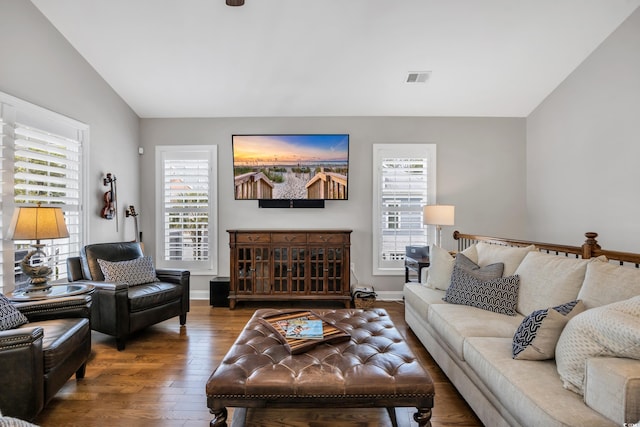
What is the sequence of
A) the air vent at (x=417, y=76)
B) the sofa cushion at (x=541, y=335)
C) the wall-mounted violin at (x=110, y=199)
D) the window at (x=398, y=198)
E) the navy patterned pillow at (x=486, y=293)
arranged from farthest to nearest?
the window at (x=398, y=198) → the wall-mounted violin at (x=110, y=199) → the air vent at (x=417, y=76) → the navy patterned pillow at (x=486, y=293) → the sofa cushion at (x=541, y=335)

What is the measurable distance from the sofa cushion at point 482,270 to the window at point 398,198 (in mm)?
1581

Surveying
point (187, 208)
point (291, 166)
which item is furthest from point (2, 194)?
point (291, 166)

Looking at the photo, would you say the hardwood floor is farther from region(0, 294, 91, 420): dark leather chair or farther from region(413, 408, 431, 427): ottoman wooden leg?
region(413, 408, 431, 427): ottoman wooden leg

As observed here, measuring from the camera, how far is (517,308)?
237 centimetres

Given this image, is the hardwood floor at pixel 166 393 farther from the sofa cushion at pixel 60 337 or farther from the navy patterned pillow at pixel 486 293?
the navy patterned pillow at pixel 486 293

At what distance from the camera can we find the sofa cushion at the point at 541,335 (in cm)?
158

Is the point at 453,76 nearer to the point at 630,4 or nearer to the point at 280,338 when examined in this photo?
the point at 630,4

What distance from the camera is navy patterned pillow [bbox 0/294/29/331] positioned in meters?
1.95

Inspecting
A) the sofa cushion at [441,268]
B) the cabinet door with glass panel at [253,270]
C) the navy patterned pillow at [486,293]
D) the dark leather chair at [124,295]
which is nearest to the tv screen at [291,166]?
the cabinet door with glass panel at [253,270]

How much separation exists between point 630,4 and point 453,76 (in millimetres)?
1551

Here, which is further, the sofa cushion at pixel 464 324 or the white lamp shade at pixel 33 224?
the white lamp shade at pixel 33 224

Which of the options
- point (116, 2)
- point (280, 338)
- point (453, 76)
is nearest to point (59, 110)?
point (116, 2)

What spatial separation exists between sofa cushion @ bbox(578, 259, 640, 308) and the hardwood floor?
994 millimetres

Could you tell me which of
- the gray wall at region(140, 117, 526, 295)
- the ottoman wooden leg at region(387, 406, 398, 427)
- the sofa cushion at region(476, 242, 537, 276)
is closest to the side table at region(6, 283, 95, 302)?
the gray wall at region(140, 117, 526, 295)
